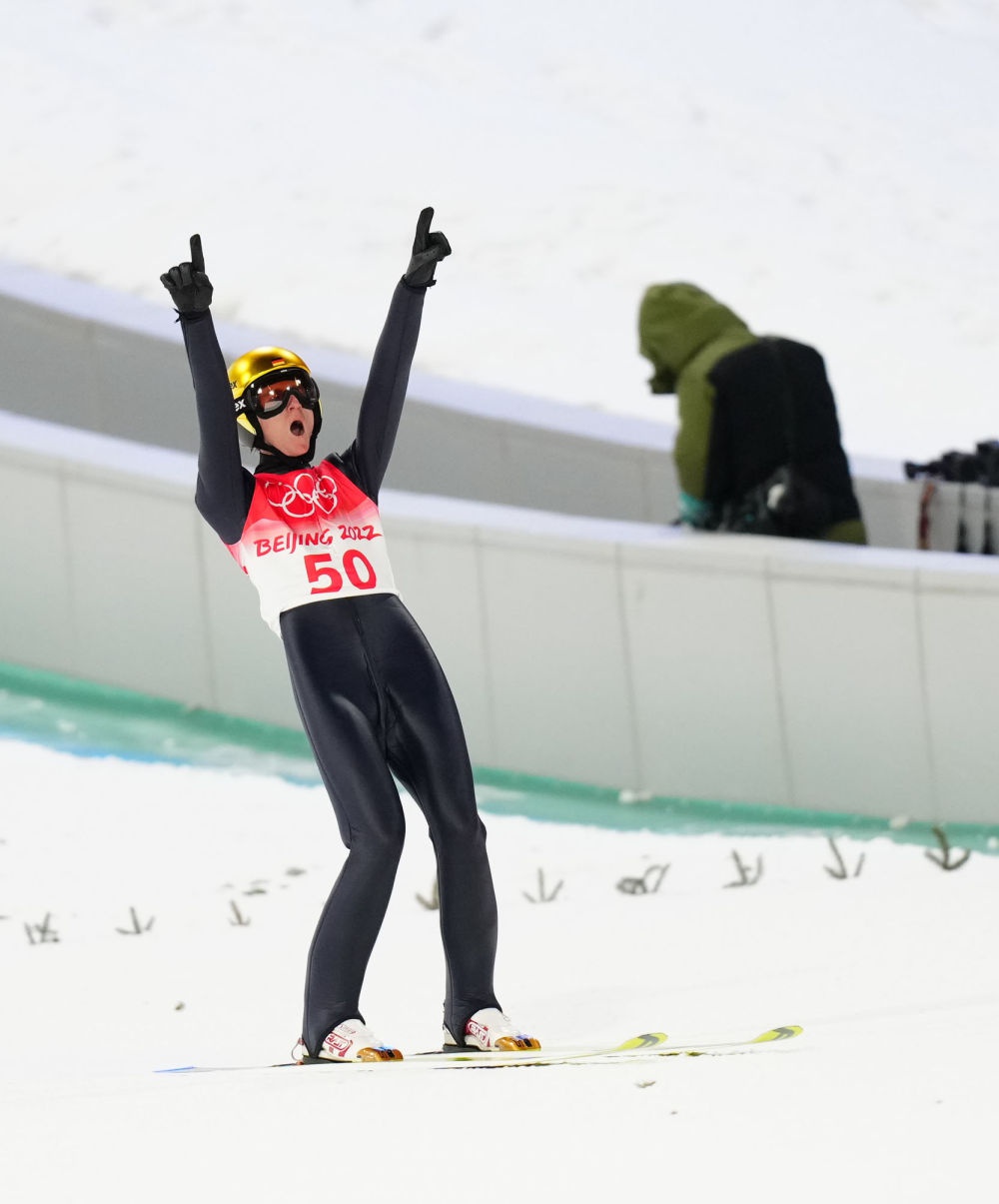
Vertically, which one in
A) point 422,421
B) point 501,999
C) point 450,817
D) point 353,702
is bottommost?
point 501,999

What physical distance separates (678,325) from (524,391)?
8044 mm

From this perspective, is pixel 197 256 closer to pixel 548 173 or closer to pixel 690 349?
pixel 690 349

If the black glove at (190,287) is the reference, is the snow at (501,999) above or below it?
below

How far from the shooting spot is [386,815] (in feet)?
12.5

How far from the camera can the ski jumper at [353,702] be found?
381 centimetres

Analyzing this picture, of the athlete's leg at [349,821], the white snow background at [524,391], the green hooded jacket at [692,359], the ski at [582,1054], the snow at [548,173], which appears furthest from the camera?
the snow at [548,173]

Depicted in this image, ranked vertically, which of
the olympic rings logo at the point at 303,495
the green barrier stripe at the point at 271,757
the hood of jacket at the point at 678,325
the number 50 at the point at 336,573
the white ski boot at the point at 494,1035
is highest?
the hood of jacket at the point at 678,325

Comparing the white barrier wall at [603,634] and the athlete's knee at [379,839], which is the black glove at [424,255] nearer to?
the athlete's knee at [379,839]

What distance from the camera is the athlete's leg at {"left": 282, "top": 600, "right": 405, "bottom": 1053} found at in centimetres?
380

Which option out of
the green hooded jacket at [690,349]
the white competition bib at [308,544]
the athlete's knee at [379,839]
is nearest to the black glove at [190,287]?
the white competition bib at [308,544]

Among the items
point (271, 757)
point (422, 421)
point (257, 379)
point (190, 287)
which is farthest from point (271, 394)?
point (422, 421)

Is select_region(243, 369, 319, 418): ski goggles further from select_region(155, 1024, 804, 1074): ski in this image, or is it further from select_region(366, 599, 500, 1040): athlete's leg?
select_region(155, 1024, 804, 1074): ski

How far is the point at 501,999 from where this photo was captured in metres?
4.50

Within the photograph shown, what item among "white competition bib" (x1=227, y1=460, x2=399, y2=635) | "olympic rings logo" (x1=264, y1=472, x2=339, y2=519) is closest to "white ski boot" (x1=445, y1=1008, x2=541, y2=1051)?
"white competition bib" (x1=227, y1=460, x2=399, y2=635)
